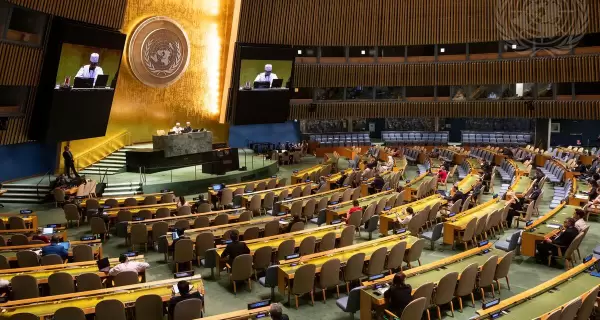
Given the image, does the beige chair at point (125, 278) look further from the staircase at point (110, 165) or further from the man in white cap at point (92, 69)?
the staircase at point (110, 165)

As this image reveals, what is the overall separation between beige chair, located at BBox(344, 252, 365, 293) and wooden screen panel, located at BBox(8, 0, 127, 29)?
38.8 ft

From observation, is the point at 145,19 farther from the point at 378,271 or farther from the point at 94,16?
the point at 378,271

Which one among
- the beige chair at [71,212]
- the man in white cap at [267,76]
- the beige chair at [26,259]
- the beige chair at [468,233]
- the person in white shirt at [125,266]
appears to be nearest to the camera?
the person in white shirt at [125,266]

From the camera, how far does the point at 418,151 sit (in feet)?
87.9

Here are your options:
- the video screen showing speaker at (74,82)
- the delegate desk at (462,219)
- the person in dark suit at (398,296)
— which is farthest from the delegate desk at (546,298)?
the video screen showing speaker at (74,82)

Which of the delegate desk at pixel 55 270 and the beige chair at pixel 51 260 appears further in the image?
the beige chair at pixel 51 260

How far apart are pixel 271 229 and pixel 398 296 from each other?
471 cm

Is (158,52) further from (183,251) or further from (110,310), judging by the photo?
(110,310)

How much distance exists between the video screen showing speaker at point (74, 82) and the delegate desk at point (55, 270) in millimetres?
9286

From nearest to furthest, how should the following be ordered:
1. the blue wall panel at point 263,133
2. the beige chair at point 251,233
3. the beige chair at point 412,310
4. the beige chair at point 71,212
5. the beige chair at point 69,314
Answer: the beige chair at point 69,314 → the beige chair at point 412,310 → the beige chair at point 251,233 → the beige chair at point 71,212 → the blue wall panel at point 263,133

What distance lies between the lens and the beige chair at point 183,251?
9748 millimetres

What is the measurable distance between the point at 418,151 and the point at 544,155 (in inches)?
237

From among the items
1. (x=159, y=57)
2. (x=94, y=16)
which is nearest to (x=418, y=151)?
(x=159, y=57)

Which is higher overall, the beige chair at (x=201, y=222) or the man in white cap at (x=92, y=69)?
the man in white cap at (x=92, y=69)
